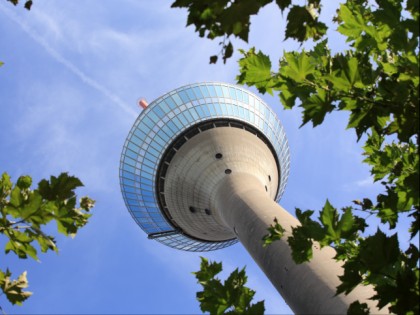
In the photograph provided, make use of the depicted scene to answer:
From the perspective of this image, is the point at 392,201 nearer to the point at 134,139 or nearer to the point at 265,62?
the point at 265,62

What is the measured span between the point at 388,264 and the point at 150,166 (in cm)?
3068

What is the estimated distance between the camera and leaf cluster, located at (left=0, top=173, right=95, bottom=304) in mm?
3543

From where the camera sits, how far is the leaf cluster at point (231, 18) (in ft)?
10.5

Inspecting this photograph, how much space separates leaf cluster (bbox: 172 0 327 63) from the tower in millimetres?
15305

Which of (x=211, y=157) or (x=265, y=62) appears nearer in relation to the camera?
(x=265, y=62)

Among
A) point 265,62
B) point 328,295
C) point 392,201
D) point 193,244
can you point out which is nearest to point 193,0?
point 265,62

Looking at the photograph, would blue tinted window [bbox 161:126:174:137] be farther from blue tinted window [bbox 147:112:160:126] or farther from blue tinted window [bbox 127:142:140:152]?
blue tinted window [bbox 127:142:140:152]

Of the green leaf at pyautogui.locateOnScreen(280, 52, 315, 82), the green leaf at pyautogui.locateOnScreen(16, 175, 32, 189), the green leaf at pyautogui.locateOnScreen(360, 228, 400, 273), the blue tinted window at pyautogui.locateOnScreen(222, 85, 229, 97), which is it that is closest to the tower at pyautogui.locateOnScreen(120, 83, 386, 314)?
the blue tinted window at pyautogui.locateOnScreen(222, 85, 229, 97)

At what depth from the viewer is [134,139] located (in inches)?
1396

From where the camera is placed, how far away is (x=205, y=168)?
28000 mm

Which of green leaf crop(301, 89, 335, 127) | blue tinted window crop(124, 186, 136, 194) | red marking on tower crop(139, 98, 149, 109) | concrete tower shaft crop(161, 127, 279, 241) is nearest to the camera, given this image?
green leaf crop(301, 89, 335, 127)

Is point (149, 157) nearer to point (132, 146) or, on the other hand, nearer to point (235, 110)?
point (132, 146)

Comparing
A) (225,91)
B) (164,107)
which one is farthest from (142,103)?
(225,91)

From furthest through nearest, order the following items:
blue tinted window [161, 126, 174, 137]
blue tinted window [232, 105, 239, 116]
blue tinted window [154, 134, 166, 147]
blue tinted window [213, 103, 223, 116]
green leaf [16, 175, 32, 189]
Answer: blue tinted window [232, 105, 239, 116] → blue tinted window [213, 103, 223, 116] → blue tinted window [161, 126, 174, 137] → blue tinted window [154, 134, 166, 147] → green leaf [16, 175, 32, 189]
